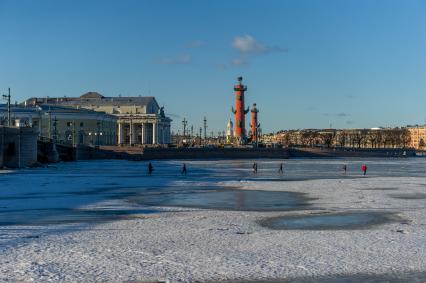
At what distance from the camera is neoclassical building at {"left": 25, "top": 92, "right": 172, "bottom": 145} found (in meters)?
131

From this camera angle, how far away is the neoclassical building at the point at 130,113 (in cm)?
13088

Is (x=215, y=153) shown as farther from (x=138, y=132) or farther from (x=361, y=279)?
(x=361, y=279)

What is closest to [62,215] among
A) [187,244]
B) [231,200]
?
[187,244]

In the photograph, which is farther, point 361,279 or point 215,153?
point 215,153

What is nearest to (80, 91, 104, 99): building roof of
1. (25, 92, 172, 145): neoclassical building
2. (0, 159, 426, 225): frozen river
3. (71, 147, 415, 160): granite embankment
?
(25, 92, 172, 145): neoclassical building

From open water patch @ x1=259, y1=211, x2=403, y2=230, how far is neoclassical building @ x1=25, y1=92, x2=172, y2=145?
107 m

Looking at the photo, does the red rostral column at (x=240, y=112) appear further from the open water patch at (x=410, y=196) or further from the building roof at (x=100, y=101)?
the open water patch at (x=410, y=196)

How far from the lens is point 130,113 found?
135 metres

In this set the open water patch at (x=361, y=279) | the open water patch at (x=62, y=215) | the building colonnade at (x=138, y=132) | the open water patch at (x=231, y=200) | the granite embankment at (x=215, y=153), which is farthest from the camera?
the building colonnade at (x=138, y=132)

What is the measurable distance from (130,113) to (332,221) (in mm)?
117683

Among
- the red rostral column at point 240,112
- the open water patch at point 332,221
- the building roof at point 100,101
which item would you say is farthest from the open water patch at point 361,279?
the building roof at point 100,101

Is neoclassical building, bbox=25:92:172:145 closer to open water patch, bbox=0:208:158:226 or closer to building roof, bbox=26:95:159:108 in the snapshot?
building roof, bbox=26:95:159:108

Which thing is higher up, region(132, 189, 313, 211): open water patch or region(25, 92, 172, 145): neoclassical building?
region(25, 92, 172, 145): neoclassical building

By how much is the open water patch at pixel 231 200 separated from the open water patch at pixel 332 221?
2.40m
